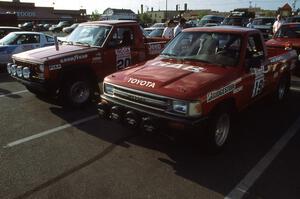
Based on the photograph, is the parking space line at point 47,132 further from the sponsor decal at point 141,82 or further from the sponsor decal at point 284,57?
the sponsor decal at point 284,57

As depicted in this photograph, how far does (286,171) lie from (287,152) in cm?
69

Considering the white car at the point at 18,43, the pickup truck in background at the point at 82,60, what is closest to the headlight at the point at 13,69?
the pickup truck in background at the point at 82,60

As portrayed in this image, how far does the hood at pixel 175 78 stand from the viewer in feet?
13.1

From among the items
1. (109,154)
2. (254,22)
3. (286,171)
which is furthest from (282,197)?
(254,22)

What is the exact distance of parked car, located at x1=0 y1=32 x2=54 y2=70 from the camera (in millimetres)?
11148

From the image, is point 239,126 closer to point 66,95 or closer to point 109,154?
point 109,154

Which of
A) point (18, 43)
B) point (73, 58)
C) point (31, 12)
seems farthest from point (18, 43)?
point (31, 12)

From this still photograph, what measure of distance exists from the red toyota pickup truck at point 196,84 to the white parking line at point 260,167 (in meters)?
0.62

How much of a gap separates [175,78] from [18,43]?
8.98m

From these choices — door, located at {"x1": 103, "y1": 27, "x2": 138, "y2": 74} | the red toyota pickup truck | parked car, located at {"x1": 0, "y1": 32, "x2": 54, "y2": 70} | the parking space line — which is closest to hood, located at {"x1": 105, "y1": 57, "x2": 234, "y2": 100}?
the red toyota pickup truck

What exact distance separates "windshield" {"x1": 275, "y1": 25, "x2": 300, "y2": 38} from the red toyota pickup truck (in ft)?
20.8

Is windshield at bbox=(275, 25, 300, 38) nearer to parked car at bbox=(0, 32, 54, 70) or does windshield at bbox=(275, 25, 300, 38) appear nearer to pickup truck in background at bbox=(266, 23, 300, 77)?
pickup truck in background at bbox=(266, 23, 300, 77)

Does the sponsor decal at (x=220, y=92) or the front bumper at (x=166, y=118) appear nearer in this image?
the front bumper at (x=166, y=118)

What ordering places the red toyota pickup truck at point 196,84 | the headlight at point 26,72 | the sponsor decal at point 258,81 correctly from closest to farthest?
1. the red toyota pickup truck at point 196,84
2. the sponsor decal at point 258,81
3. the headlight at point 26,72
